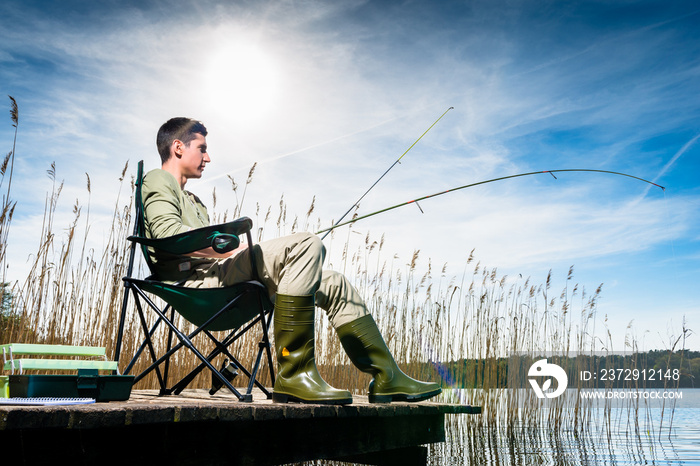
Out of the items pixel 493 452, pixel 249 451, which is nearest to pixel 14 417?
pixel 249 451

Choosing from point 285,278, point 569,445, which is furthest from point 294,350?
point 569,445

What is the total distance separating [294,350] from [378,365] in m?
0.57

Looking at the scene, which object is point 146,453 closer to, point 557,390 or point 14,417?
point 14,417

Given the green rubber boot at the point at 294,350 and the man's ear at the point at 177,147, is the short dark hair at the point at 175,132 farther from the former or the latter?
the green rubber boot at the point at 294,350

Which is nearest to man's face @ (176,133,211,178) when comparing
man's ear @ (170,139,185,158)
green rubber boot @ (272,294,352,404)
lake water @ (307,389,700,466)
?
man's ear @ (170,139,185,158)

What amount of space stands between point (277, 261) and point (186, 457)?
771 mm

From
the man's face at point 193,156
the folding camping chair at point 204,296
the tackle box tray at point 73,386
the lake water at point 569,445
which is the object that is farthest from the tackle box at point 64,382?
the lake water at point 569,445

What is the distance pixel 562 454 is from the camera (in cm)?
391

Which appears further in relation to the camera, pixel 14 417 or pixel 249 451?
pixel 249 451

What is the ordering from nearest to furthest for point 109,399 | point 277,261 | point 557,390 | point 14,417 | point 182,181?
point 14,417, point 109,399, point 277,261, point 182,181, point 557,390

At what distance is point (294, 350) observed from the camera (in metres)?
2.01

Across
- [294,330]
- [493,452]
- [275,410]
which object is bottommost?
[493,452]

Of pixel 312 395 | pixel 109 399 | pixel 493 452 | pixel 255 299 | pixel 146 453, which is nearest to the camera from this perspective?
pixel 146 453

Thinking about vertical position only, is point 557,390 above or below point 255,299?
below
